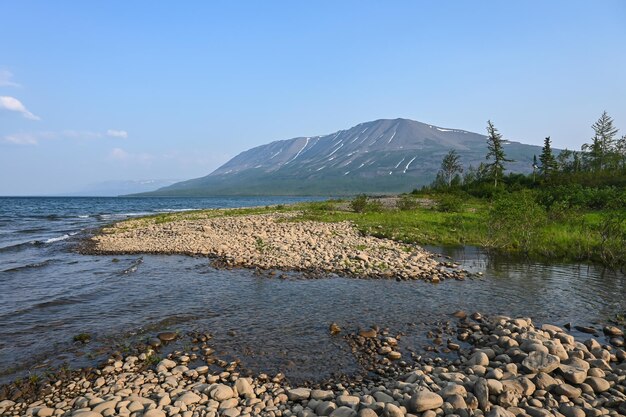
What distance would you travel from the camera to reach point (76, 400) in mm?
6781

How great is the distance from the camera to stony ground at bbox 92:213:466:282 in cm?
1692

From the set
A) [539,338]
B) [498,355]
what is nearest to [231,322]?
[498,355]

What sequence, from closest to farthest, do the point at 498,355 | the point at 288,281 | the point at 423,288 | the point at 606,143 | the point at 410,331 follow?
1. the point at 498,355
2. the point at 410,331
3. the point at 423,288
4. the point at 288,281
5. the point at 606,143

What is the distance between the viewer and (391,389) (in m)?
7.06

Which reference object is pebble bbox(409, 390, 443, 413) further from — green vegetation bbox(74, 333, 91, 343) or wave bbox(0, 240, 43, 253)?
wave bbox(0, 240, 43, 253)

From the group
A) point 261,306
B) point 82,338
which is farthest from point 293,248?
point 82,338

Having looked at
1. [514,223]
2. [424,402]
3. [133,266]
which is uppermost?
[514,223]

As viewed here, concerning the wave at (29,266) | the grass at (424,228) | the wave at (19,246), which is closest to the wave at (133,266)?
the wave at (29,266)

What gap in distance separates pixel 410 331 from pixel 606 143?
292 ft

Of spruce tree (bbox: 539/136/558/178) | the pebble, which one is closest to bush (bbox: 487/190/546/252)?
the pebble

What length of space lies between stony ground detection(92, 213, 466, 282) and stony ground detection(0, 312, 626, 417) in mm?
7361

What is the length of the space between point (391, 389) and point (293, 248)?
1403 cm

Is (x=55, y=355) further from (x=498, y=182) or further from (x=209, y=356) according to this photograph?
(x=498, y=182)

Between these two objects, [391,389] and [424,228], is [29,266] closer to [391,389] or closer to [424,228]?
[391,389]
